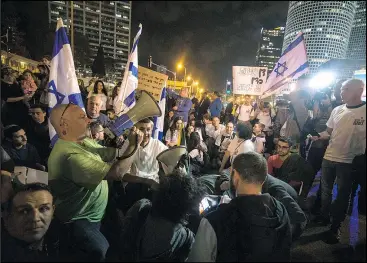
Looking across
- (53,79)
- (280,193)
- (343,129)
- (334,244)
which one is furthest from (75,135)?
(334,244)

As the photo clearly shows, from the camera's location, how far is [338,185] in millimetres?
3086

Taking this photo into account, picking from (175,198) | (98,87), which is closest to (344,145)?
(175,198)

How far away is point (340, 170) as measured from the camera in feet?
9.86

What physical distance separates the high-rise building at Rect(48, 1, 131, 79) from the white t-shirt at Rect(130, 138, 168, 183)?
390 ft

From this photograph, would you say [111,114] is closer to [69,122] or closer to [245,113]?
[69,122]

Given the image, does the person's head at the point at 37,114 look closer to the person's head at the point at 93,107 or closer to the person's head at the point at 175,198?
the person's head at the point at 93,107

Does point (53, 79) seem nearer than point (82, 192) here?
No

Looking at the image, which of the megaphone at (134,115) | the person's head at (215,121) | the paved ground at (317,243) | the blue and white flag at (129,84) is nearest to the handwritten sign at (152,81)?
the blue and white flag at (129,84)

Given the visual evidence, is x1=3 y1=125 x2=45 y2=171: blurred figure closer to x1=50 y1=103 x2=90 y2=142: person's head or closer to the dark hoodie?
x1=50 y1=103 x2=90 y2=142: person's head

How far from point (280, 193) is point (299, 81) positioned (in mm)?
4655

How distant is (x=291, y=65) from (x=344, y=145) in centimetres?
354

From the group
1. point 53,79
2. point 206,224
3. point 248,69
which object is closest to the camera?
point 206,224

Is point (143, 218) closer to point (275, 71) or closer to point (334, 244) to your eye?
point (334, 244)

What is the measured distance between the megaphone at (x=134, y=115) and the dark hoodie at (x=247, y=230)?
146cm
